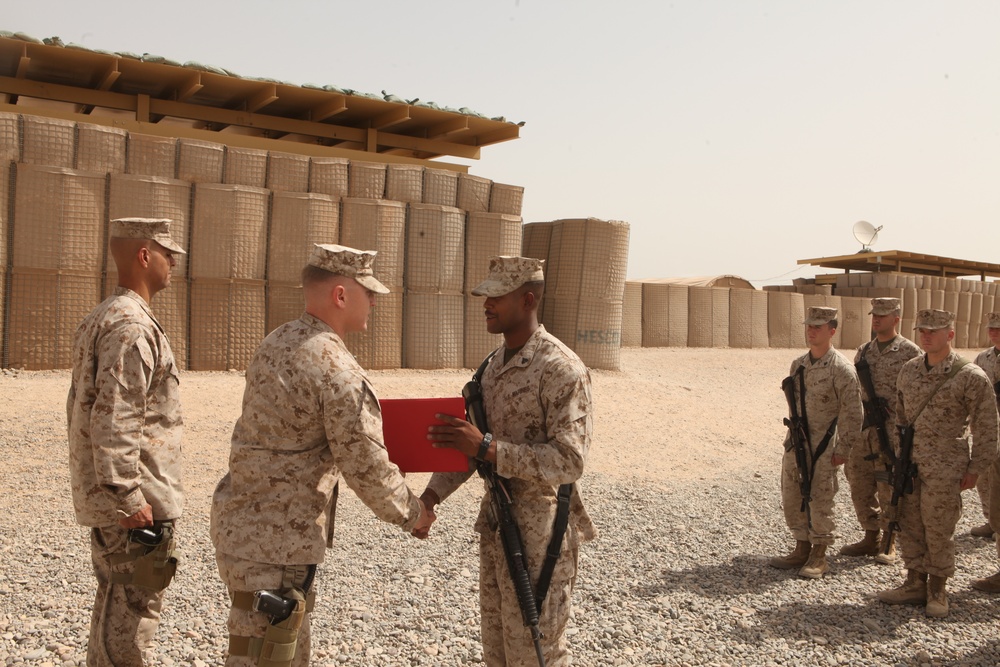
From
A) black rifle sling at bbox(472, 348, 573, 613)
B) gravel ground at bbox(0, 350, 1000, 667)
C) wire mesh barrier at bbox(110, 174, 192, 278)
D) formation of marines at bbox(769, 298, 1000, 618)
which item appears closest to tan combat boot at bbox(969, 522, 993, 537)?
gravel ground at bbox(0, 350, 1000, 667)

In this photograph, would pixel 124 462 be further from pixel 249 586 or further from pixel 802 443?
pixel 802 443

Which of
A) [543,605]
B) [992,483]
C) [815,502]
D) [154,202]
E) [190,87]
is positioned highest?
[190,87]

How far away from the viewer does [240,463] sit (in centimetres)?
256

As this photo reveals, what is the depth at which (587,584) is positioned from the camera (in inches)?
196

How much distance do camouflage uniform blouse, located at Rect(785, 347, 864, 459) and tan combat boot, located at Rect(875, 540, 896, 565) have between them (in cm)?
89

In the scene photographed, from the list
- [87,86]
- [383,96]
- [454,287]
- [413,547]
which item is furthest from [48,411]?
[383,96]

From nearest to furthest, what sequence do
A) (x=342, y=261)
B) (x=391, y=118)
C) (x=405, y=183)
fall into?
(x=342, y=261)
(x=405, y=183)
(x=391, y=118)

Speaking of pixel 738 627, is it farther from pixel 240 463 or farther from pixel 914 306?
pixel 914 306

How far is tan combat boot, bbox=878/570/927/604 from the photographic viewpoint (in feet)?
16.4

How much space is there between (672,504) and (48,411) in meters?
5.57

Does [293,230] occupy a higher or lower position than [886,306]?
higher

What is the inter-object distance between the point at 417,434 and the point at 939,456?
3.67 m

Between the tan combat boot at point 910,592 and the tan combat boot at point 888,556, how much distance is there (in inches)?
31.4

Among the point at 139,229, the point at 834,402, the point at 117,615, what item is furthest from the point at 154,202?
the point at 834,402
